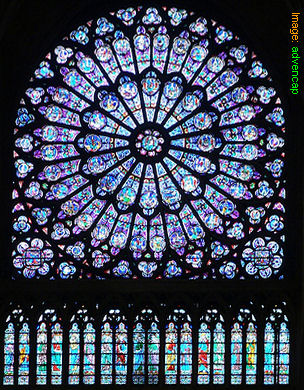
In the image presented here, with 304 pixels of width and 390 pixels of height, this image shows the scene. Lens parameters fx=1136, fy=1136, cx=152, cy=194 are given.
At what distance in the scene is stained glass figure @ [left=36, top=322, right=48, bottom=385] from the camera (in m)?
20.8

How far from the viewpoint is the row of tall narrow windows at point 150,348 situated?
818 inches

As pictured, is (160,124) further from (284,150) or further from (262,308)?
(262,308)

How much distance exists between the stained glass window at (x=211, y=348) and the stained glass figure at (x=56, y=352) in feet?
8.36

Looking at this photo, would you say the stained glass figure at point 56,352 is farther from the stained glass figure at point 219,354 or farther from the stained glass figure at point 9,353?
the stained glass figure at point 219,354

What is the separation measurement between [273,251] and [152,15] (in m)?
5.11

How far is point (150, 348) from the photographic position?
2084 cm

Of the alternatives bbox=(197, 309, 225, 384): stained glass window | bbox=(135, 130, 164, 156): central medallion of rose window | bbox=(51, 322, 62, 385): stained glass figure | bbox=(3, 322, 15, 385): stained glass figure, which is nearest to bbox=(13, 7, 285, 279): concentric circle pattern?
bbox=(135, 130, 164, 156): central medallion of rose window

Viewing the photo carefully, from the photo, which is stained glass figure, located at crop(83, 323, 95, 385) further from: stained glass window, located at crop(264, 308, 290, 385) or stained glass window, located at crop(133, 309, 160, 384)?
stained glass window, located at crop(264, 308, 290, 385)

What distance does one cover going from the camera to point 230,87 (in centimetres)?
2166

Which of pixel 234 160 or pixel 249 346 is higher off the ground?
pixel 234 160

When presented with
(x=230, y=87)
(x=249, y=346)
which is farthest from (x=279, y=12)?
(x=249, y=346)

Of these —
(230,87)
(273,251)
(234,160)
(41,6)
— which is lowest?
(273,251)

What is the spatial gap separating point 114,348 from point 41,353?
134cm

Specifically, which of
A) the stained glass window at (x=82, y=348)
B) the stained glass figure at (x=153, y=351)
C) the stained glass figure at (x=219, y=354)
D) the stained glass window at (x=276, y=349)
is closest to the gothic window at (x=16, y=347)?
the stained glass window at (x=82, y=348)
